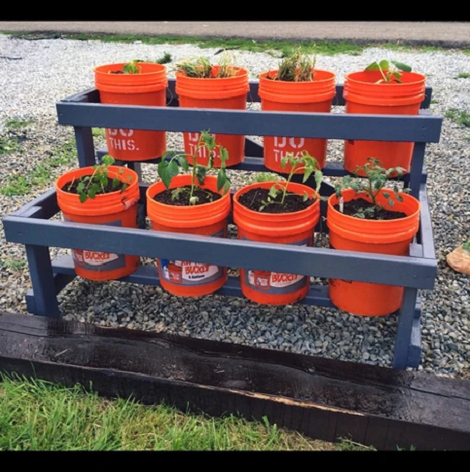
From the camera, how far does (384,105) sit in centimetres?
241

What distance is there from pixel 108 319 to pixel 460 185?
9.20 ft

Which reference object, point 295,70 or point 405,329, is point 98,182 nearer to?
point 295,70

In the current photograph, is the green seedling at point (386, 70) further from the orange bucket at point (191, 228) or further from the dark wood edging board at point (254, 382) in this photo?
the dark wood edging board at point (254, 382)

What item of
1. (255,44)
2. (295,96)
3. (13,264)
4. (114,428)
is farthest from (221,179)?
(255,44)

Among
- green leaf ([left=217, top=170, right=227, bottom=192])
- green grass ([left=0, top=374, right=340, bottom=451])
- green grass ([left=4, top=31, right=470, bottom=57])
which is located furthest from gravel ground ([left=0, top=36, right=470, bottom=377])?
green grass ([left=4, top=31, right=470, bottom=57])

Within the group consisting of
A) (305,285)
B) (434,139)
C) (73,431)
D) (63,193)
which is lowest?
(73,431)

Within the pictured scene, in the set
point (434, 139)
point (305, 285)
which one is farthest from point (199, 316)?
point (434, 139)

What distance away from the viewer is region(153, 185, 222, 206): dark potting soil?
95.9 inches

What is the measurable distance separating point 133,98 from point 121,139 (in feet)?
0.74

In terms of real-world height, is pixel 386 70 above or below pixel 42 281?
above

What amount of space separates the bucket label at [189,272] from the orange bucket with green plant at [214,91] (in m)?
0.49

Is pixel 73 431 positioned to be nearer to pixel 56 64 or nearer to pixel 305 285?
pixel 305 285

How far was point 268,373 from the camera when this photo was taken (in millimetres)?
2156

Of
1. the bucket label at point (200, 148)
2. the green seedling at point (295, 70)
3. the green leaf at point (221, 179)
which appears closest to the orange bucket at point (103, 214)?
the bucket label at point (200, 148)
